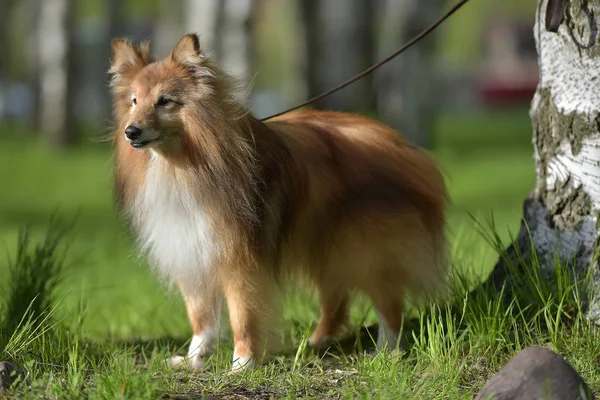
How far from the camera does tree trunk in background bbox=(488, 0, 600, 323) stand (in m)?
5.02

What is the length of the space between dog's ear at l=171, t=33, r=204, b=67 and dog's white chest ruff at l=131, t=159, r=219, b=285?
1.85 feet

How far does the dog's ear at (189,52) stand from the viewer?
507 centimetres

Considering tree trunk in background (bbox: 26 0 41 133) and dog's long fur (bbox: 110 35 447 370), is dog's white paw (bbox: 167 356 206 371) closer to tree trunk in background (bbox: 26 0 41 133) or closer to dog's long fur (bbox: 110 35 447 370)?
dog's long fur (bbox: 110 35 447 370)

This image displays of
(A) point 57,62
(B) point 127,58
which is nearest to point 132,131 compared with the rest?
(B) point 127,58

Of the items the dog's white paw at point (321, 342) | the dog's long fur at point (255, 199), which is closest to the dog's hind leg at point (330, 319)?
the dog's white paw at point (321, 342)

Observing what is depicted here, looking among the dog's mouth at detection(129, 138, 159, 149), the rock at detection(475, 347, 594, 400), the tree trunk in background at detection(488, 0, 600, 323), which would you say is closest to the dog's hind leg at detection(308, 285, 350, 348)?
the tree trunk in background at detection(488, 0, 600, 323)

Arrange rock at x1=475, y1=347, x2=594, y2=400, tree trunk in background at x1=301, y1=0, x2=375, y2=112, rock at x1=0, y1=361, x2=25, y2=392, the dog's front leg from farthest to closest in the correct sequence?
1. tree trunk in background at x1=301, y1=0, x2=375, y2=112
2. the dog's front leg
3. rock at x1=0, y1=361, x2=25, y2=392
4. rock at x1=475, y1=347, x2=594, y2=400

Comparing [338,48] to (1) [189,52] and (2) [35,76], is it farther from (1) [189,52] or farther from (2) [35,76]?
(1) [189,52]

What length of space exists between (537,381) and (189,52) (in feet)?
8.02

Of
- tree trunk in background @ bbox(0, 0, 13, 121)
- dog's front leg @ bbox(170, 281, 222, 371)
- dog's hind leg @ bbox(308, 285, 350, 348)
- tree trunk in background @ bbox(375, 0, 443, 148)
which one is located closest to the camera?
dog's front leg @ bbox(170, 281, 222, 371)

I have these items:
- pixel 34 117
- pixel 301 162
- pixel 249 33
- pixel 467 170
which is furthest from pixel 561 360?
pixel 34 117

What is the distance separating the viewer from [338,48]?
830 inches

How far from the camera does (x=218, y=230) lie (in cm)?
514

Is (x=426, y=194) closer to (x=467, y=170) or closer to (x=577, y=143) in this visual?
(x=577, y=143)
